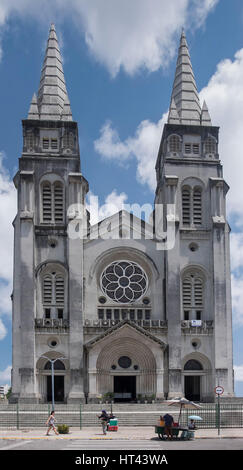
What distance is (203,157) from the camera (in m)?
52.4

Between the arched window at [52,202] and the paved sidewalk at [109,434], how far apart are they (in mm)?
21286

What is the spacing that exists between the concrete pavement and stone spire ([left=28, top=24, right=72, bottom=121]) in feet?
95.1

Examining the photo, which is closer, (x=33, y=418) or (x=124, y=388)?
(x=33, y=418)

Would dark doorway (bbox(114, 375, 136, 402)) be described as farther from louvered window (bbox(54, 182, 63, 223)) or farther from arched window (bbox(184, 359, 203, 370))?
louvered window (bbox(54, 182, 63, 223))

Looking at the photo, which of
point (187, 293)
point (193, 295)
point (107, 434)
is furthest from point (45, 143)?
point (107, 434)

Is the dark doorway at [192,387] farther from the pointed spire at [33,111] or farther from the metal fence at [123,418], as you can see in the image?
the pointed spire at [33,111]

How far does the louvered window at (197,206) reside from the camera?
5116cm

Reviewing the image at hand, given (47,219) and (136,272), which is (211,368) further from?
(47,219)

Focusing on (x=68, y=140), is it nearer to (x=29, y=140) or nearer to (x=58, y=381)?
(x=29, y=140)

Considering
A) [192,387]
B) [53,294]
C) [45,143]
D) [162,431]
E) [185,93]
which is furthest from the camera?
[185,93]

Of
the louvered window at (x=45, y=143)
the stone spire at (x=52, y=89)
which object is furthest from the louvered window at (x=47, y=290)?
the stone spire at (x=52, y=89)

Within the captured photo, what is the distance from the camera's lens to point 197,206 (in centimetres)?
5150

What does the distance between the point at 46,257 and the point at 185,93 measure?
63.4 ft
